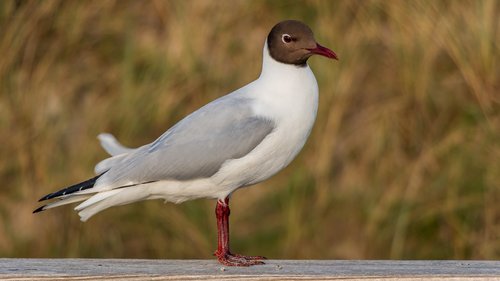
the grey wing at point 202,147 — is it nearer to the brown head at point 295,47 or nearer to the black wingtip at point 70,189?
the black wingtip at point 70,189

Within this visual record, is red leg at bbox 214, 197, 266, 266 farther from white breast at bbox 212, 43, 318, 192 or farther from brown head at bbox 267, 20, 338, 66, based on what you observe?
brown head at bbox 267, 20, 338, 66

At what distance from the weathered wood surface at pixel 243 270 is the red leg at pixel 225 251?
7 cm

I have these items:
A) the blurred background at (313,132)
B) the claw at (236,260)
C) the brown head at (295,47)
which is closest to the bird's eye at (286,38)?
the brown head at (295,47)

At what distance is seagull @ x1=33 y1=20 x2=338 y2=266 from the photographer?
3029 millimetres

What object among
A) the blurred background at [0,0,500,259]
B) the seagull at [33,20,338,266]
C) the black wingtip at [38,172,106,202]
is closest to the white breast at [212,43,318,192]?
the seagull at [33,20,338,266]

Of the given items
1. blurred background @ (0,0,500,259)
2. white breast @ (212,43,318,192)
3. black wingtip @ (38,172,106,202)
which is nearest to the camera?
black wingtip @ (38,172,106,202)

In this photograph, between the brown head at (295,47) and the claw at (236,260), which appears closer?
the claw at (236,260)

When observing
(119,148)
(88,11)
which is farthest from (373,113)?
(119,148)

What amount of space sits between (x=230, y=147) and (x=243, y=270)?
0.45 metres

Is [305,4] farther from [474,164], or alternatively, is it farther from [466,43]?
[474,164]

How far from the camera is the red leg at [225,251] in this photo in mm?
2971

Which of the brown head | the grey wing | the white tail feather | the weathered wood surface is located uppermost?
the brown head

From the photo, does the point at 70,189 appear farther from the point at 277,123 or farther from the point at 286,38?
the point at 286,38

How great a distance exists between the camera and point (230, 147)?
10.1 feet
